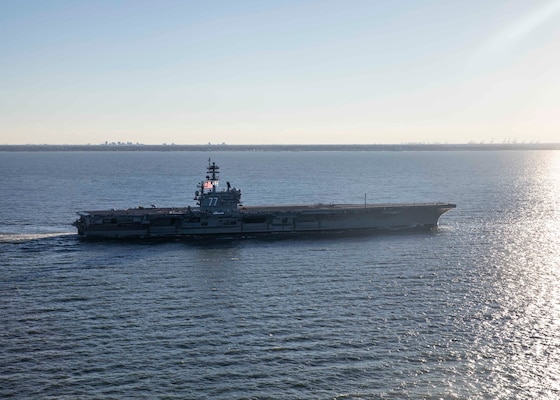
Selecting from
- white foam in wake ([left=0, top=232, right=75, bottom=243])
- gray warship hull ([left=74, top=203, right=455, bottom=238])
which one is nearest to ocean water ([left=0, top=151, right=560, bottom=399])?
white foam in wake ([left=0, top=232, right=75, bottom=243])

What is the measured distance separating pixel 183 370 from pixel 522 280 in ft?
99.1

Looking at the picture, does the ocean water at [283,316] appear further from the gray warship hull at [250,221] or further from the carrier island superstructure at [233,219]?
the carrier island superstructure at [233,219]

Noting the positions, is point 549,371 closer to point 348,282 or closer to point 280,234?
point 348,282

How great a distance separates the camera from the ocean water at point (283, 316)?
96.9 feet

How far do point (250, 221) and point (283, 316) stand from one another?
34894 millimetres

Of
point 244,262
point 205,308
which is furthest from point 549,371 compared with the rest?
point 244,262

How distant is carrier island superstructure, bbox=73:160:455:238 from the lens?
229ft

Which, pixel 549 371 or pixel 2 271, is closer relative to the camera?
pixel 549 371

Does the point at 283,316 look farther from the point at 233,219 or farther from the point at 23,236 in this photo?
the point at 23,236

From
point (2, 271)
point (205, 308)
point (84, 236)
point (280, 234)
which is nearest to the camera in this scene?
point (205, 308)

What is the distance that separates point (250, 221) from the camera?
240 ft

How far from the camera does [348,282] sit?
47531 millimetres

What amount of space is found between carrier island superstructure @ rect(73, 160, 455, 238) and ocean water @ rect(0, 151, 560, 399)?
3.59 metres

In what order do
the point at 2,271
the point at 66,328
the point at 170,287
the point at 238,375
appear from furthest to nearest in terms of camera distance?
the point at 2,271 → the point at 170,287 → the point at 66,328 → the point at 238,375
